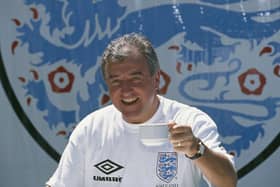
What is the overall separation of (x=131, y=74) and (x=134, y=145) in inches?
9.2

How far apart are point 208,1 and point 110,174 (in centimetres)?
160

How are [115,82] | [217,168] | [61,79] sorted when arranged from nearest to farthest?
[217,168] → [115,82] → [61,79]

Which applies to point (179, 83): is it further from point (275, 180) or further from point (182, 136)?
point (182, 136)

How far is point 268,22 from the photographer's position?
3.21 meters

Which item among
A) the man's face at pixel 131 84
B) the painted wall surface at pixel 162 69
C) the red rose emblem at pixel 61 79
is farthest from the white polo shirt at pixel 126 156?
the red rose emblem at pixel 61 79

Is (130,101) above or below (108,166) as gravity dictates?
above

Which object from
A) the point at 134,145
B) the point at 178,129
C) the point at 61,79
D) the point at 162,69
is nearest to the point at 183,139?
the point at 178,129

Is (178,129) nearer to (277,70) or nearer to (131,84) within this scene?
(131,84)

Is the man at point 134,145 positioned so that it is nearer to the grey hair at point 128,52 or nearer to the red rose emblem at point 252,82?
the grey hair at point 128,52

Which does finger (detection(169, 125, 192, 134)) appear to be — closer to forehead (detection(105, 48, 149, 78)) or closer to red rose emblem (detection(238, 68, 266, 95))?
forehead (detection(105, 48, 149, 78))

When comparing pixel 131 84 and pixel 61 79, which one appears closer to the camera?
pixel 131 84

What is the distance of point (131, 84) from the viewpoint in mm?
1896

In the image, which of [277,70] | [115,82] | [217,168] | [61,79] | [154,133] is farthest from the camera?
[61,79]

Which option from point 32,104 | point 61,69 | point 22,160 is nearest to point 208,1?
point 61,69
